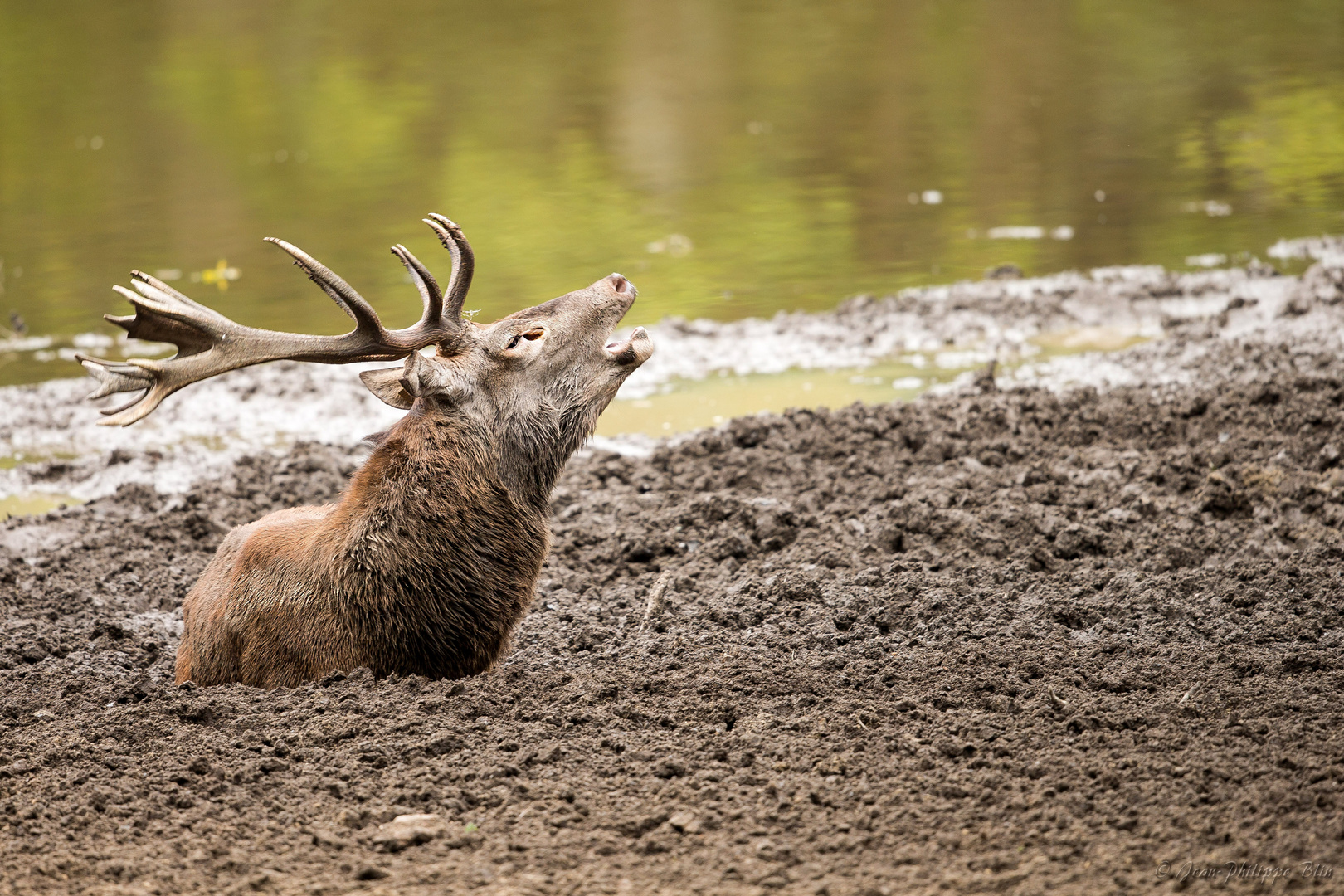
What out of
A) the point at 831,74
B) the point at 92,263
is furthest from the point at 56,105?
the point at 831,74

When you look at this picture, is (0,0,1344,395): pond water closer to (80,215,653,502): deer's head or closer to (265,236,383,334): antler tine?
(80,215,653,502): deer's head

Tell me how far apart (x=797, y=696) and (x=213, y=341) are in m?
2.18

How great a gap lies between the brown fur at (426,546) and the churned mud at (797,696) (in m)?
0.17

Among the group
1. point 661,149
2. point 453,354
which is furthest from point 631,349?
point 661,149

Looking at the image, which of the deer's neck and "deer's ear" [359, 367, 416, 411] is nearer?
the deer's neck

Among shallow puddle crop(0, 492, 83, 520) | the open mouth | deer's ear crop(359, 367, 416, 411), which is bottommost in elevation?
shallow puddle crop(0, 492, 83, 520)

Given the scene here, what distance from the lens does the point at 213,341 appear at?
4273 mm

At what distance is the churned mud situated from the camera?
320 centimetres

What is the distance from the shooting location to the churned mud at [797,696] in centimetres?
320

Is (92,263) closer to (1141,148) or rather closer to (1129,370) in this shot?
(1129,370)

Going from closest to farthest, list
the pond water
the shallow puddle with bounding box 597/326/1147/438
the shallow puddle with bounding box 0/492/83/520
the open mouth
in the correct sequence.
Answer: the open mouth → the shallow puddle with bounding box 0/492/83/520 → the shallow puddle with bounding box 597/326/1147/438 → the pond water

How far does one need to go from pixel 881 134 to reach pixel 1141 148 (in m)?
2.90

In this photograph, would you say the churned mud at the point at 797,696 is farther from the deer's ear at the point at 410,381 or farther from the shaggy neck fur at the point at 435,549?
the deer's ear at the point at 410,381

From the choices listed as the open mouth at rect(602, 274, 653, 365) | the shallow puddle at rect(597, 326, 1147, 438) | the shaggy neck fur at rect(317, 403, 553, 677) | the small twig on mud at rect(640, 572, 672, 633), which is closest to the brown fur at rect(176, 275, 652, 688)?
the shaggy neck fur at rect(317, 403, 553, 677)
